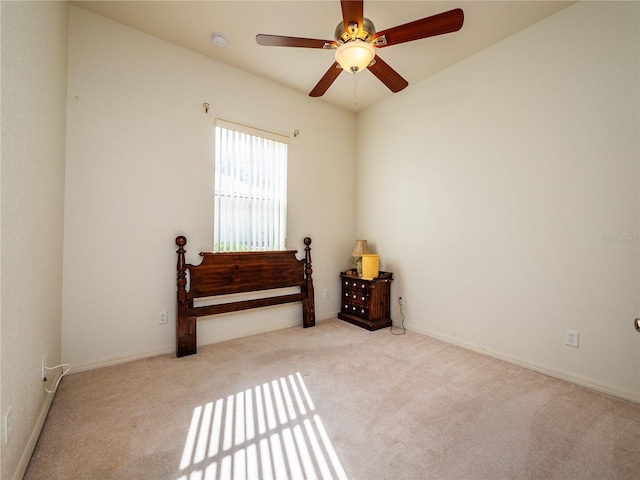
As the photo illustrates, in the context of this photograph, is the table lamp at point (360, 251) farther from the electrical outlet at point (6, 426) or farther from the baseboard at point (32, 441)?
the electrical outlet at point (6, 426)

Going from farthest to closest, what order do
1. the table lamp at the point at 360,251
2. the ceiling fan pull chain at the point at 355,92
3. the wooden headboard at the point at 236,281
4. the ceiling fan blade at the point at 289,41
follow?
the table lamp at the point at 360,251 → the ceiling fan pull chain at the point at 355,92 → the wooden headboard at the point at 236,281 → the ceiling fan blade at the point at 289,41

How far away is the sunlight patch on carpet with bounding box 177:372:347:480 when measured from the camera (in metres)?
1.29

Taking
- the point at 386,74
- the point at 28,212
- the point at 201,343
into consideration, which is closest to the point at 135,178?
the point at 28,212

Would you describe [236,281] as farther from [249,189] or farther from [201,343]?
[249,189]

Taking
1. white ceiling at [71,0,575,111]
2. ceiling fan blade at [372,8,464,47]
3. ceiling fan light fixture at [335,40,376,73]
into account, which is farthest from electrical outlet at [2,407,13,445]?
white ceiling at [71,0,575,111]

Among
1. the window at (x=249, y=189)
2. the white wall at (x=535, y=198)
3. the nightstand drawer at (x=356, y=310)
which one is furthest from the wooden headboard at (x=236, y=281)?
the white wall at (x=535, y=198)

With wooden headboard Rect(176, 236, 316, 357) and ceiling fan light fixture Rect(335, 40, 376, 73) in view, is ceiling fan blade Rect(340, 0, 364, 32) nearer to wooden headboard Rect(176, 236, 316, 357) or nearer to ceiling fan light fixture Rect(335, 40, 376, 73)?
ceiling fan light fixture Rect(335, 40, 376, 73)

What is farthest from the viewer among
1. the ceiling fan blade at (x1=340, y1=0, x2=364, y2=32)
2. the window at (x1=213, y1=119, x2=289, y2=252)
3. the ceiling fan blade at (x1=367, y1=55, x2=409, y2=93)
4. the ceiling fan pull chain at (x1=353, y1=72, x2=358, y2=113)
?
the ceiling fan pull chain at (x1=353, y1=72, x2=358, y2=113)

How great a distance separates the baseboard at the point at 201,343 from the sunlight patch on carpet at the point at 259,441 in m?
1.06

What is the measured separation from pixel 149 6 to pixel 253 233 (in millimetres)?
2059

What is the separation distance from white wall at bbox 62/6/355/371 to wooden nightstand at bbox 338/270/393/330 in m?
1.02

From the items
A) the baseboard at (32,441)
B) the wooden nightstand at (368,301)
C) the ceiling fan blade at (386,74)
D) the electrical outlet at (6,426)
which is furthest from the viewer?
the wooden nightstand at (368,301)

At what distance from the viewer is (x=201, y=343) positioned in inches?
110

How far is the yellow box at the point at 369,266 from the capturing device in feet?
11.1
